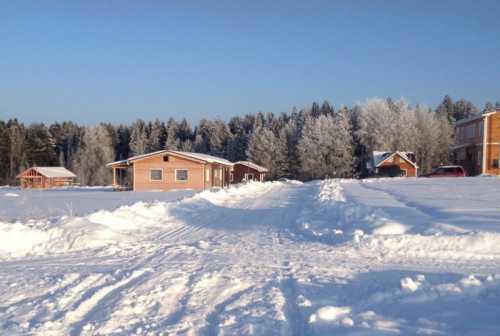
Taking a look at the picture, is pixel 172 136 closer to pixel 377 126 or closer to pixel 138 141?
pixel 138 141

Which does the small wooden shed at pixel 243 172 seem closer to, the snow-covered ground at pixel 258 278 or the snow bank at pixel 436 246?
the snow-covered ground at pixel 258 278

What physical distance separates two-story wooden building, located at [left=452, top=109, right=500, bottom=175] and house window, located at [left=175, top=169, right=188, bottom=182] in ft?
96.5

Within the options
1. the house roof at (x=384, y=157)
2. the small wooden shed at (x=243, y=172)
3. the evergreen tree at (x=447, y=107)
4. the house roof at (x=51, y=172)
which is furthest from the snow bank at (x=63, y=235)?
the evergreen tree at (x=447, y=107)

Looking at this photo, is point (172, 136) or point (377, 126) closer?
point (377, 126)

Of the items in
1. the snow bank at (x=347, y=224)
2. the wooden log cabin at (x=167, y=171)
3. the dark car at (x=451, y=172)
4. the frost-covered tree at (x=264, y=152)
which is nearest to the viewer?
the snow bank at (x=347, y=224)

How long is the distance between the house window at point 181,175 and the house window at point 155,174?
1504mm

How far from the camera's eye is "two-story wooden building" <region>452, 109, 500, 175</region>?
4162 cm

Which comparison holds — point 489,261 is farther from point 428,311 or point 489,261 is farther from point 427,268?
point 428,311

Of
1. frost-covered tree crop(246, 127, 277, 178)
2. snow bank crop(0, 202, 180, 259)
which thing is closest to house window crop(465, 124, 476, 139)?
frost-covered tree crop(246, 127, 277, 178)

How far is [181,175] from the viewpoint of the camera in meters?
39.7

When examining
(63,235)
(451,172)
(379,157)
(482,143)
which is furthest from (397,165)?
(63,235)

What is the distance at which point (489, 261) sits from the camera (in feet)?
24.5

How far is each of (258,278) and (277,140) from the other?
67.6m

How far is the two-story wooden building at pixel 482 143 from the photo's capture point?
41.6 meters
